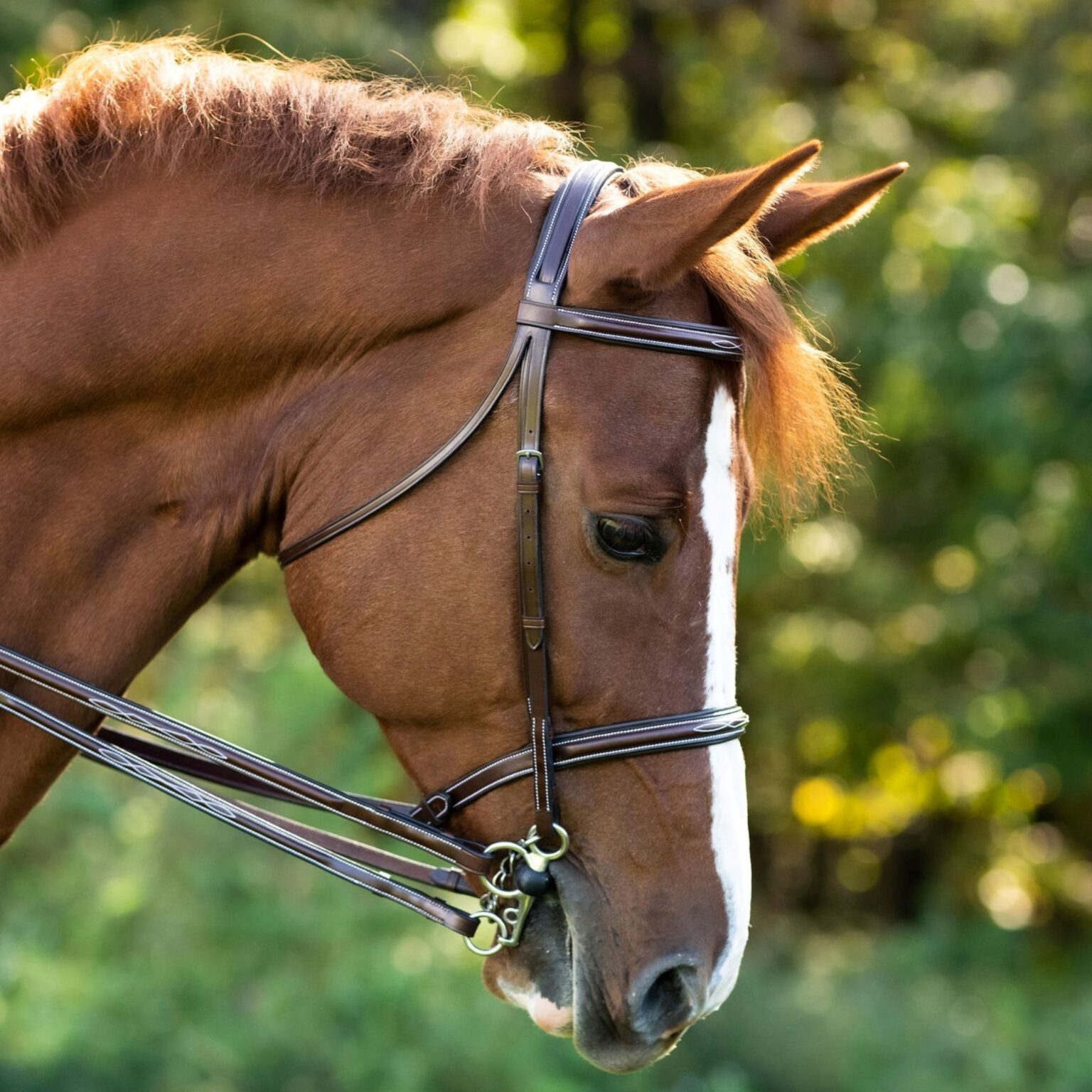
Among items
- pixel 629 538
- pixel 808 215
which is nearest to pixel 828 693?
pixel 808 215

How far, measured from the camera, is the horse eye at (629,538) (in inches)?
79.8

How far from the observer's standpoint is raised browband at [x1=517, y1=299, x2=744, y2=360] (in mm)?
2059

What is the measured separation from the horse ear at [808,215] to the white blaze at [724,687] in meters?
0.43

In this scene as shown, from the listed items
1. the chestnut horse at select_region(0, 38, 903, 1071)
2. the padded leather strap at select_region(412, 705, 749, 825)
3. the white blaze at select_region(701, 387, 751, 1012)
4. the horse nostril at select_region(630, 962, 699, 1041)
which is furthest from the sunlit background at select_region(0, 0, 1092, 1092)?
the horse nostril at select_region(630, 962, 699, 1041)

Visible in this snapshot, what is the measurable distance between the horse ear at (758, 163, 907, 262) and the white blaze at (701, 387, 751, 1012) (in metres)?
0.43

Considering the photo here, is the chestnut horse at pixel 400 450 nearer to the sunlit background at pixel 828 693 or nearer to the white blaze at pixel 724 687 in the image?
the white blaze at pixel 724 687

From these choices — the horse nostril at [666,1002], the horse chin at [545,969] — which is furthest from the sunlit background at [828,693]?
the horse nostril at [666,1002]

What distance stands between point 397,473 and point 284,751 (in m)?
4.59

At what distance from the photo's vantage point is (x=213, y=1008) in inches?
218

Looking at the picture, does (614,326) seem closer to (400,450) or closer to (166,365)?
(400,450)

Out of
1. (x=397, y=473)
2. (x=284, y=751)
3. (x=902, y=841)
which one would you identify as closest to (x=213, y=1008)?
(x=284, y=751)

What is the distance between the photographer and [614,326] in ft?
6.76

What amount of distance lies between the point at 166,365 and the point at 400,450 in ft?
1.44

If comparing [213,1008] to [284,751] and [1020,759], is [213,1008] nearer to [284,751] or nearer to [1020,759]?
[284,751]
